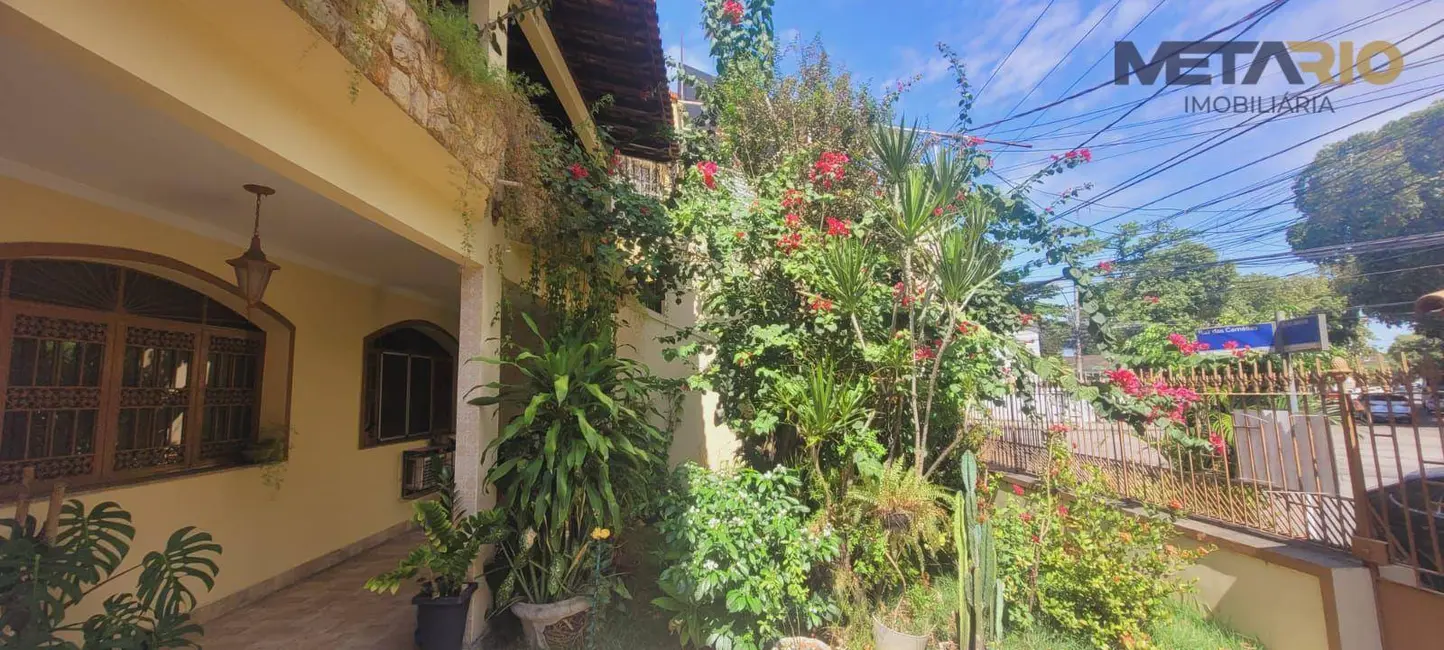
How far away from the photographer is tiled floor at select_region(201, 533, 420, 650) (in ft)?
11.1

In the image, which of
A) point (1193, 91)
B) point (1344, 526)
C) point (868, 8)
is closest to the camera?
point (1344, 526)

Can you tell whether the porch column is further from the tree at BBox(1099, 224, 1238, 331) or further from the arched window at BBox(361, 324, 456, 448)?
the tree at BBox(1099, 224, 1238, 331)

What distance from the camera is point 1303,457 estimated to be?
346cm

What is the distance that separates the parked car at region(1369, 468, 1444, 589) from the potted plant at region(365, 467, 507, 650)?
4.94 meters

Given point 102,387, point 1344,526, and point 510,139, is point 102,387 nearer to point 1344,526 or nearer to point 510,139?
point 510,139

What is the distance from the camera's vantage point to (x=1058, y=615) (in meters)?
3.49

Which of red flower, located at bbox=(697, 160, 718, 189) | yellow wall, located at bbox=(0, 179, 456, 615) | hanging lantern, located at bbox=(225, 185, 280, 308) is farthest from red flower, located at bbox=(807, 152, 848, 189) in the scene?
yellow wall, located at bbox=(0, 179, 456, 615)

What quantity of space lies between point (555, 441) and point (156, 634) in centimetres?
192

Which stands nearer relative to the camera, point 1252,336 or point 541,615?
point 541,615

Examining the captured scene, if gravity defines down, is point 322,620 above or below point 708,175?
below

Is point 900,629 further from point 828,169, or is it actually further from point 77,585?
point 77,585

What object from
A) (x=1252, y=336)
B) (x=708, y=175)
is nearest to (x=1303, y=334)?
(x=1252, y=336)

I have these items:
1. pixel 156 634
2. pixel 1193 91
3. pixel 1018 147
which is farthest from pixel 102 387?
pixel 1193 91

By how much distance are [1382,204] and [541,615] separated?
2761 centimetres
